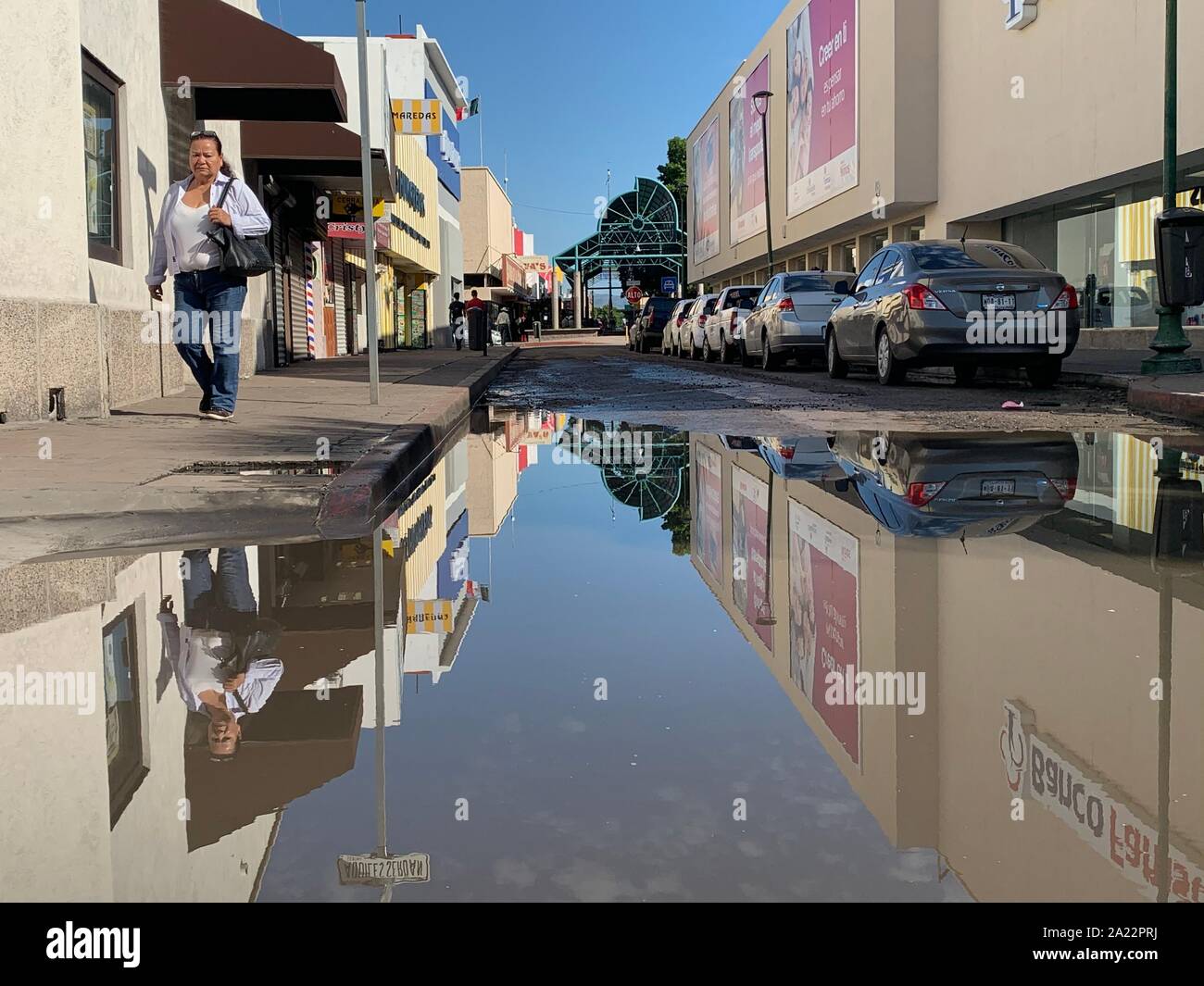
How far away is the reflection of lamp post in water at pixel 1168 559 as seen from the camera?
9.12ft

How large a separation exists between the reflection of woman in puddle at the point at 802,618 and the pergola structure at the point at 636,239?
92786 millimetres

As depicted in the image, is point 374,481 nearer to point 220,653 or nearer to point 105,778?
point 220,653

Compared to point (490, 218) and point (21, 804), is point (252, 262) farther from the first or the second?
point (490, 218)

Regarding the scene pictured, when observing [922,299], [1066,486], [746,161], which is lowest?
[1066,486]

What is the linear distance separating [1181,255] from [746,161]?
→ 45.6 meters

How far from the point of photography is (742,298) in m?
29.5

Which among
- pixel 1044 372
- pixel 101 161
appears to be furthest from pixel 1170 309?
pixel 101 161

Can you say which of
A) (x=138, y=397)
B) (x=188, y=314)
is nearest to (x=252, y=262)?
(x=188, y=314)

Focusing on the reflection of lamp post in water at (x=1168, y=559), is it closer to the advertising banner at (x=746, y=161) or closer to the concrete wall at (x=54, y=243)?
the concrete wall at (x=54, y=243)

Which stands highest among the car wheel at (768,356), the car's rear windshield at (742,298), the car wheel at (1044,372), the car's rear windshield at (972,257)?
the car's rear windshield at (742,298)

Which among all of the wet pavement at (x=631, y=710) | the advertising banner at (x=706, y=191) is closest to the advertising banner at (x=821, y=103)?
the advertising banner at (x=706, y=191)

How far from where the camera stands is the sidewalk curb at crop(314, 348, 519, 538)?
6.69m

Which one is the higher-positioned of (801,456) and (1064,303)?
(1064,303)
